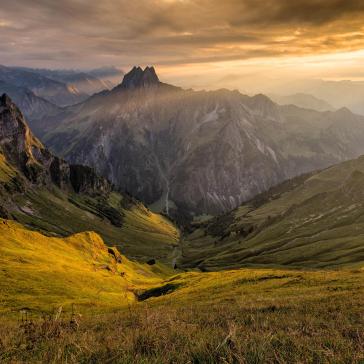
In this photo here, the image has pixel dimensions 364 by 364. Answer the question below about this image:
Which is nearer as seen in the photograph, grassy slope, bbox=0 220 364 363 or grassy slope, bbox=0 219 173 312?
grassy slope, bbox=0 220 364 363

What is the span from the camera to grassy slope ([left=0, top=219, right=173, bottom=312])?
60.2 m

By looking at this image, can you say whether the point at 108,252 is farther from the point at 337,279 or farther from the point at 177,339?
the point at 177,339

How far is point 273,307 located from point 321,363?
17.5 meters

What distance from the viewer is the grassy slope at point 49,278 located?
60191 mm

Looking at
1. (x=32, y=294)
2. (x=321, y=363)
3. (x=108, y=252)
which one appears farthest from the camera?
(x=108, y=252)

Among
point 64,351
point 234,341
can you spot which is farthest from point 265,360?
point 64,351

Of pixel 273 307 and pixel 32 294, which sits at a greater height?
pixel 273 307

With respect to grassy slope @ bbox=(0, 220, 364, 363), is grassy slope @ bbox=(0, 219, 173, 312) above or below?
below

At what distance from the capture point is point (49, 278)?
246 feet

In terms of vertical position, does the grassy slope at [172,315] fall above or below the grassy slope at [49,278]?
above

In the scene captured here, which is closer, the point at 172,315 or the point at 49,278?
the point at 172,315

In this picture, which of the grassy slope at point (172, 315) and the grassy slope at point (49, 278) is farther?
the grassy slope at point (49, 278)

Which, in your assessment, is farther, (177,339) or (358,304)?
(358,304)

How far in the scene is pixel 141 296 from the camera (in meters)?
88.1
